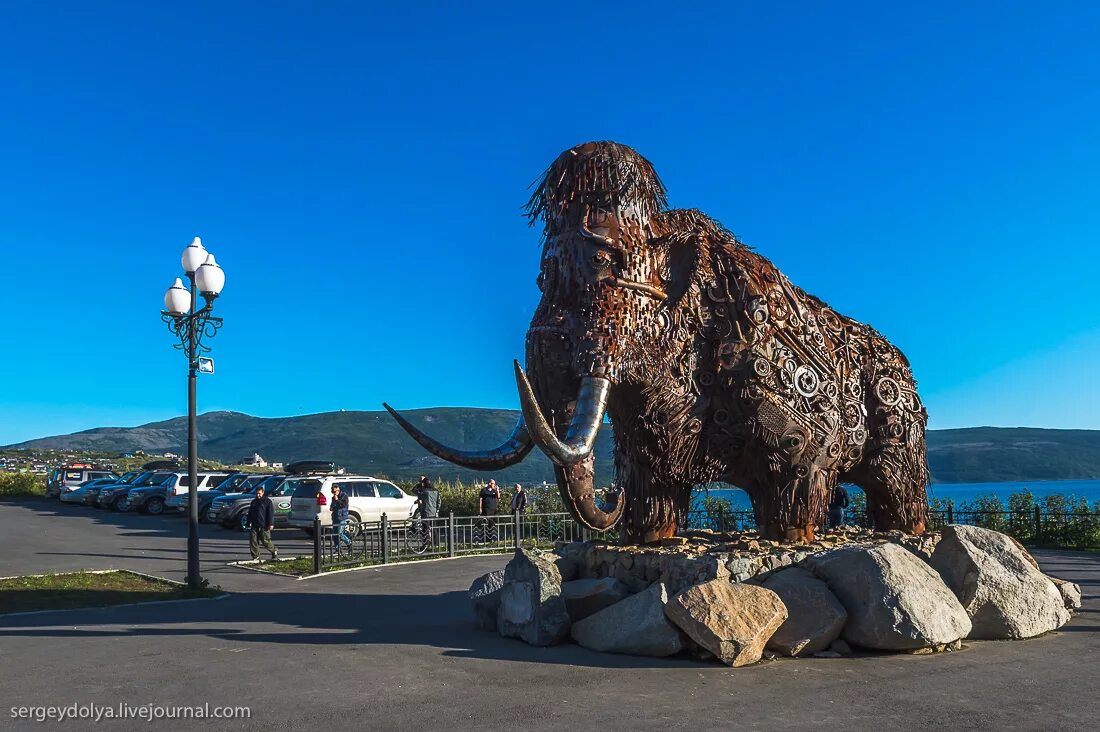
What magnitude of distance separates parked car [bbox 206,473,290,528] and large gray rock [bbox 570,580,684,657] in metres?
18.7

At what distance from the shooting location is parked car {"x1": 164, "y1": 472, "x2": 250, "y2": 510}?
Answer: 27.5 meters

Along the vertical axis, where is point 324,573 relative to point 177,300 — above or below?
below

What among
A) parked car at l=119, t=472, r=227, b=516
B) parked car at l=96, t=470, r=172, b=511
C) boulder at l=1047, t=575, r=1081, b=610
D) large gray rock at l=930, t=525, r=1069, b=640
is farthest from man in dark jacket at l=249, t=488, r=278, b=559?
parked car at l=96, t=470, r=172, b=511

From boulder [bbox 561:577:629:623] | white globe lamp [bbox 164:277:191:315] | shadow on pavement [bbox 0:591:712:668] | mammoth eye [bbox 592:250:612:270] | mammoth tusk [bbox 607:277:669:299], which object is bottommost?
shadow on pavement [bbox 0:591:712:668]

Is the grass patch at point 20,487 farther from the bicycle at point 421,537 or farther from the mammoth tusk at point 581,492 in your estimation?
the mammoth tusk at point 581,492

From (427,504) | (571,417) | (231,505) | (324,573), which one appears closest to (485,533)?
(427,504)

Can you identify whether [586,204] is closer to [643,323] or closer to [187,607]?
[643,323]

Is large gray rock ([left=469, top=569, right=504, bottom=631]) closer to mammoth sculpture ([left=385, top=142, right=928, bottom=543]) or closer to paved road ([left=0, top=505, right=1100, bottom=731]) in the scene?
paved road ([left=0, top=505, right=1100, bottom=731])

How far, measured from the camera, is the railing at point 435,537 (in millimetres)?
15727

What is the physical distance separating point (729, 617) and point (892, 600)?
1.25 meters

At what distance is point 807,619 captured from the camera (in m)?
6.56

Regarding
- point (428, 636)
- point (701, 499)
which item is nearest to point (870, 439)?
point (428, 636)

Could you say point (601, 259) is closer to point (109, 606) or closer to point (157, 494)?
point (109, 606)

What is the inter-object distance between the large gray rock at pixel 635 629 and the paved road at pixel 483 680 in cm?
17
